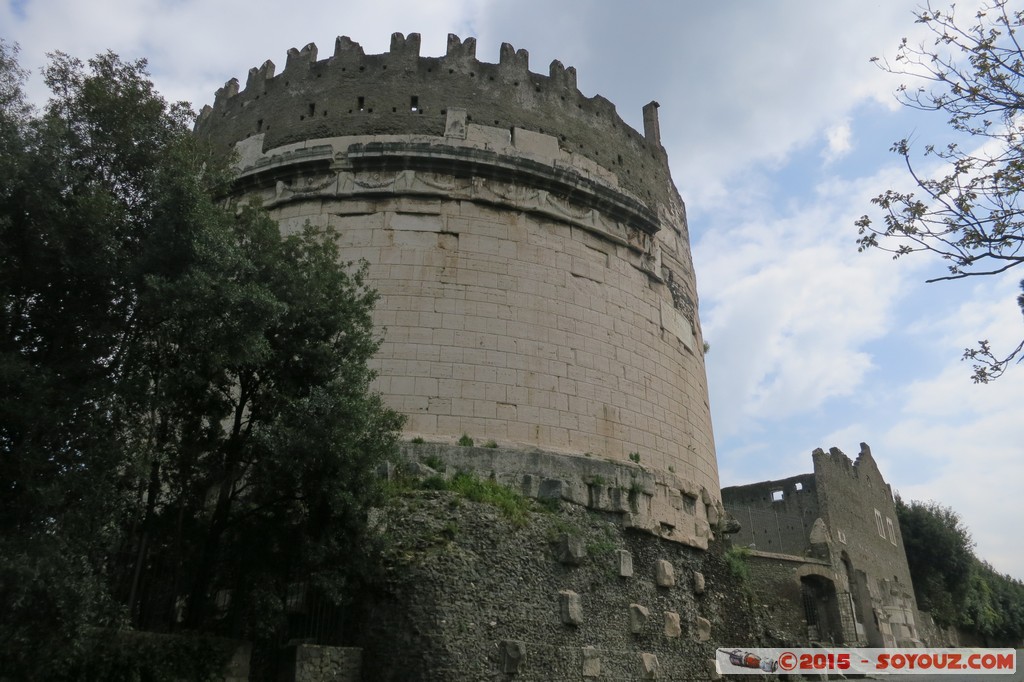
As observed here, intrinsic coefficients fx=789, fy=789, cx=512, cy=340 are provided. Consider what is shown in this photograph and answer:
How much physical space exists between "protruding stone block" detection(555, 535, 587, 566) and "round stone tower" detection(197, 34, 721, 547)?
0.88 metres

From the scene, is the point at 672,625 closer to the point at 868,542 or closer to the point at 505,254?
the point at 505,254

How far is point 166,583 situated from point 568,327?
7015 millimetres

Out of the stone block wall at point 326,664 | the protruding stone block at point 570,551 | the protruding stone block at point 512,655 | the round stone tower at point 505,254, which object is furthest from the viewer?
the round stone tower at point 505,254

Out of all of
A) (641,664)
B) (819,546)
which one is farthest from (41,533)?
(819,546)

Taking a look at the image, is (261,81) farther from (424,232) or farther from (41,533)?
(41,533)

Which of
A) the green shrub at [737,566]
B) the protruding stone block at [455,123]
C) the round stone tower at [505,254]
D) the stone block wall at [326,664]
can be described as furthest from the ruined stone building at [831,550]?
the stone block wall at [326,664]

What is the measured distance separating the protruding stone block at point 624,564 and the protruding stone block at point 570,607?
1148 millimetres

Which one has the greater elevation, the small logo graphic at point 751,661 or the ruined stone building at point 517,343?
the ruined stone building at point 517,343

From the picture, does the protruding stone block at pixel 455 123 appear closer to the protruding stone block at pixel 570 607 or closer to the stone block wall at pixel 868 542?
the protruding stone block at pixel 570 607

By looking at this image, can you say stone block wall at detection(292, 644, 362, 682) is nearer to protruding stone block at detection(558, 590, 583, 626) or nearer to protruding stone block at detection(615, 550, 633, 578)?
protruding stone block at detection(558, 590, 583, 626)

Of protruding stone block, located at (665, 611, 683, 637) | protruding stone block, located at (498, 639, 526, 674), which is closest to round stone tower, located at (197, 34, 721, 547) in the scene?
protruding stone block, located at (665, 611, 683, 637)

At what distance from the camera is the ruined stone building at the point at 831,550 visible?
22.5m

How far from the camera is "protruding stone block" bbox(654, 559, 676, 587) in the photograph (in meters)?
11.7

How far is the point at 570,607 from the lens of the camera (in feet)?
32.9
